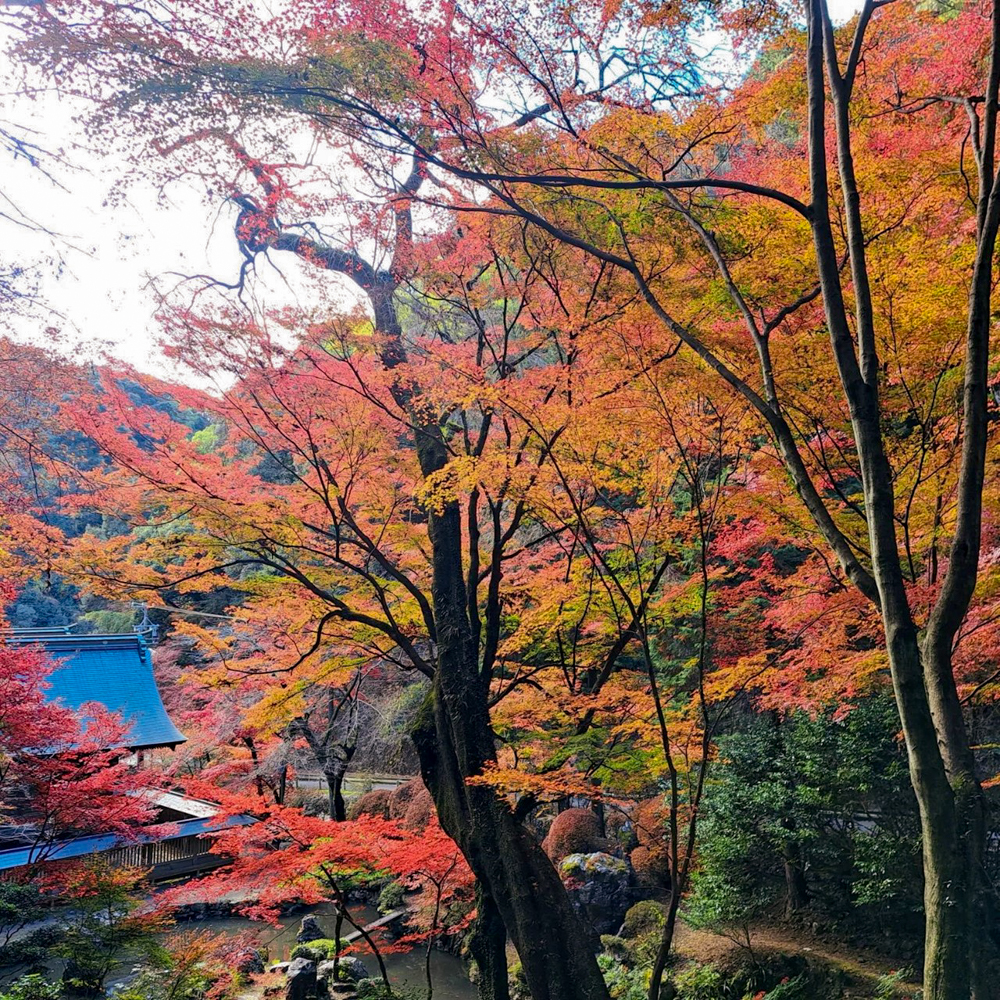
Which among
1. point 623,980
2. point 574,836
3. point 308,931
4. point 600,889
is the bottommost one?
point 308,931

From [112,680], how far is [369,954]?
8.36 metres

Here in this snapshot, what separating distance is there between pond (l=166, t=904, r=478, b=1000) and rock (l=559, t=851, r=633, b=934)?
1.93m

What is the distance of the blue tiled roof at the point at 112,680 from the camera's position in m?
14.5

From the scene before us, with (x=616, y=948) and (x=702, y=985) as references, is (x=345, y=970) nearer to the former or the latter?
(x=616, y=948)

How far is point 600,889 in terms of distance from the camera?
9.52 metres

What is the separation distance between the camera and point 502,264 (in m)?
7.11

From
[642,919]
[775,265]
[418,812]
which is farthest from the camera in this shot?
[418,812]

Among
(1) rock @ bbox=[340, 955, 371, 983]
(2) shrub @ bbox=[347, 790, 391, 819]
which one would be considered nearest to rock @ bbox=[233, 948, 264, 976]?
(1) rock @ bbox=[340, 955, 371, 983]

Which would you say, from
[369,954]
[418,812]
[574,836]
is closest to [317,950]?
[369,954]

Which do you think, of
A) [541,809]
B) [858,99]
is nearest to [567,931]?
[858,99]

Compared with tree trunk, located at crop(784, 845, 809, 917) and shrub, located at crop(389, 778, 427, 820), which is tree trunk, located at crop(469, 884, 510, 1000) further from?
shrub, located at crop(389, 778, 427, 820)

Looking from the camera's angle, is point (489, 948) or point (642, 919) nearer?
point (489, 948)

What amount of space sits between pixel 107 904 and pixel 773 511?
8138 mm

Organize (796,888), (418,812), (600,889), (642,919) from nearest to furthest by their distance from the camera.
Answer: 1. (796,888)
2. (642,919)
3. (600,889)
4. (418,812)
